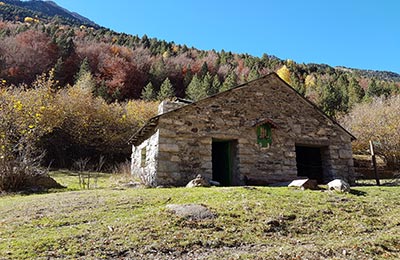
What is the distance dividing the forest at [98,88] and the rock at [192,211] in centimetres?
745

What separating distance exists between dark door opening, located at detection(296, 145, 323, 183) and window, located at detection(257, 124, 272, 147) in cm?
241

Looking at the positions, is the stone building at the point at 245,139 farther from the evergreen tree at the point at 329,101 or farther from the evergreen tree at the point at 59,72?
the evergreen tree at the point at 329,101

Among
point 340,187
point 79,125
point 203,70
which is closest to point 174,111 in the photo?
point 340,187

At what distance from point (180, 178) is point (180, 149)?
3.40 ft

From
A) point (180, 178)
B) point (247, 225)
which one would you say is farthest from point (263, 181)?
point (247, 225)

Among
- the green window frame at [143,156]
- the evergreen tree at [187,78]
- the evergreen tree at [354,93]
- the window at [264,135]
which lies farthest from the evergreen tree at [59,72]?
the evergreen tree at [354,93]

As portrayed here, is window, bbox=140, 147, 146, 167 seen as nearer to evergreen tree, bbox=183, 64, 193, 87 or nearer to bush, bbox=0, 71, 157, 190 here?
bush, bbox=0, 71, 157, 190

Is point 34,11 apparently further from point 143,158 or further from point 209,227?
point 209,227

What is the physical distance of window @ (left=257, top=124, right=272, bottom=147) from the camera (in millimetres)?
12367

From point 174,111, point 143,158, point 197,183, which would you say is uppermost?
point 174,111

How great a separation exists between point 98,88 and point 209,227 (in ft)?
90.6

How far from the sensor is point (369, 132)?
2294cm

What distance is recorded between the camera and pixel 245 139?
12.2 metres

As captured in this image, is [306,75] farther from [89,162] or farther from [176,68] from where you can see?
[89,162]
